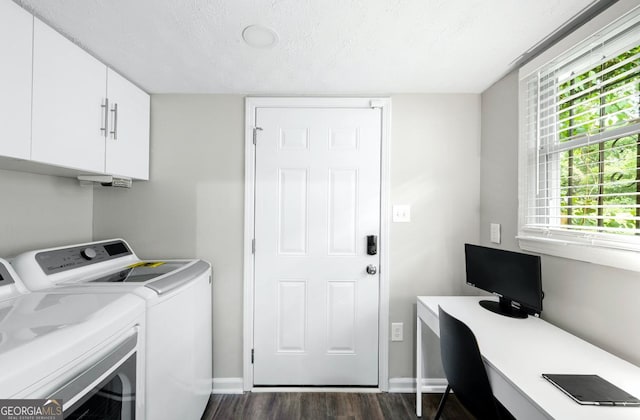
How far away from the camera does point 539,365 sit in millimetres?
1003

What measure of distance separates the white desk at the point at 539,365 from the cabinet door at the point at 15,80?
2021 millimetres

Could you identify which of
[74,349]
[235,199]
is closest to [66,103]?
[235,199]

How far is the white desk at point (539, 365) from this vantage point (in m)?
0.79

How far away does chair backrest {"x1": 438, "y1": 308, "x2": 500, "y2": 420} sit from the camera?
1.06 metres

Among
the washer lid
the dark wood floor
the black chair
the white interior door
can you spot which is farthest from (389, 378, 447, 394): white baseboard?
the washer lid

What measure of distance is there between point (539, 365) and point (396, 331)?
1.04 metres

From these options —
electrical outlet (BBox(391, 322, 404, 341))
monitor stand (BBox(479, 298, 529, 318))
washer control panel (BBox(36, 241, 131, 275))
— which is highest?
washer control panel (BBox(36, 241, 131, 275))

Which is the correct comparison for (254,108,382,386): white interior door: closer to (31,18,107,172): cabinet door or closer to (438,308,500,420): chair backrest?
(438,308,500,420): chair backrest

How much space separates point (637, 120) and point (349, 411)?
2.09 meters

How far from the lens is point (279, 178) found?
6.41ft

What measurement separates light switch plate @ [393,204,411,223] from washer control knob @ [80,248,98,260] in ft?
6.31

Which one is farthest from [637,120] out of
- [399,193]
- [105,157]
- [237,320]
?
[105,157]

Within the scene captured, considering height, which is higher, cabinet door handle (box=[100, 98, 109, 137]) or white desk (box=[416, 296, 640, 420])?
cabinet door handle (box=[100, 98, 109, 137])

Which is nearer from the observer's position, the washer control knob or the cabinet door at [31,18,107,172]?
the cabinet door at [31,18,107,172]
